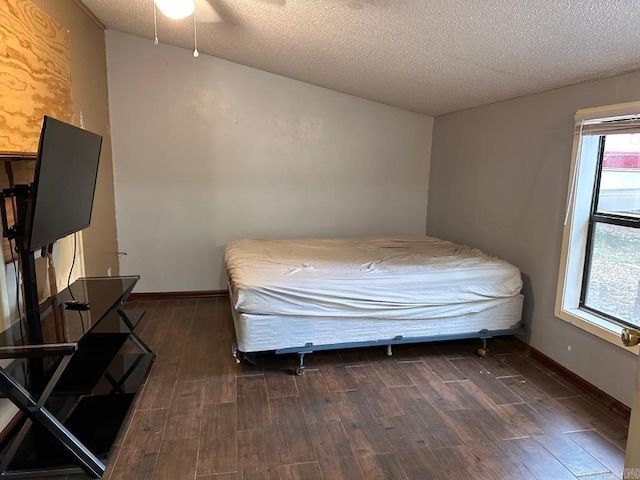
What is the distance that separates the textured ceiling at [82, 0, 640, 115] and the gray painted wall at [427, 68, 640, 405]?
0.14 m

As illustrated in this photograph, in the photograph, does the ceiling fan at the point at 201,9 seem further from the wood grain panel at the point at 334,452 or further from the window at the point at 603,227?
the wood grain panel at the point at 334,452

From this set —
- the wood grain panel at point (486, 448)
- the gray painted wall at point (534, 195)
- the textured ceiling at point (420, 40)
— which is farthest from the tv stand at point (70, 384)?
the gray painted wall at point (534, 195)

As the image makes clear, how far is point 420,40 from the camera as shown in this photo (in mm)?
2492

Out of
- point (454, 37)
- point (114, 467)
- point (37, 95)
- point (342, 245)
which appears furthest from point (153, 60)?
point (114, 467)

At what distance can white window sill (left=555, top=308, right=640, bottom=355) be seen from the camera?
245 centimetres

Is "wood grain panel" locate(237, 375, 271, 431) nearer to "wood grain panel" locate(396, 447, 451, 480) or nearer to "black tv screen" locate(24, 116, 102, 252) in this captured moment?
"wood grain panel" locate(396, 447, 451, 480)

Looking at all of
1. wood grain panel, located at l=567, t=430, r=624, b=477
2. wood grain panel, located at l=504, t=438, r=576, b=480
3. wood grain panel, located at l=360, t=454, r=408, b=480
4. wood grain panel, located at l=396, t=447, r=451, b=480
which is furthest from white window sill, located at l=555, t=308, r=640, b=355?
wood grain panel, located at l=360, t=454, r=408, b=480

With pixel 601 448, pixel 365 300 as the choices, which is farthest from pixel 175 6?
pixel 601 448

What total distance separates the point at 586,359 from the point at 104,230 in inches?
152

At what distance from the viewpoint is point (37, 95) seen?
2041 mm

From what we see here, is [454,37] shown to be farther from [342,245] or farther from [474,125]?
[342,245]

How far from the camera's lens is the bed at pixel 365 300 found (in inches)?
109

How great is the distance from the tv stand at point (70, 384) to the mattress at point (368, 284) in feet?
2.64

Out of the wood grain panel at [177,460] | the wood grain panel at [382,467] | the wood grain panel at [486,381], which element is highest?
the wood grain panel at [486,381]
